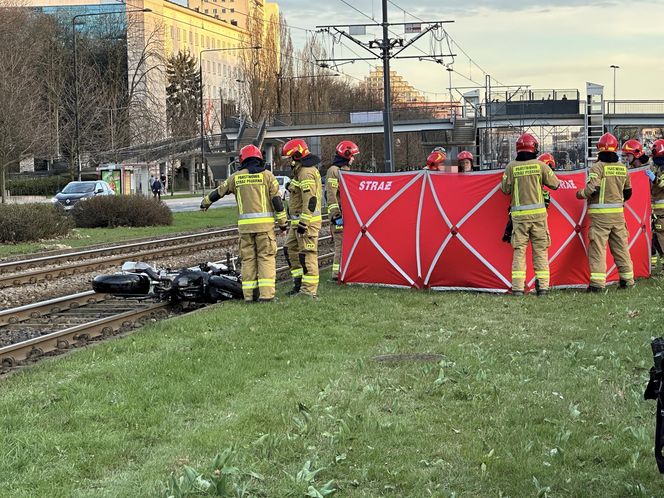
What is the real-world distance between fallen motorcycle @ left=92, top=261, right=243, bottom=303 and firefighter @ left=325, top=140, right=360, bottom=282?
2006 millimetres

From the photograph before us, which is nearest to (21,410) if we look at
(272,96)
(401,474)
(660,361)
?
(401,474)

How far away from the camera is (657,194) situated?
15.2 m

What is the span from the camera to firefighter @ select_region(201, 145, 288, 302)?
12.0 m

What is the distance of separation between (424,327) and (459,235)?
3006 millimetres

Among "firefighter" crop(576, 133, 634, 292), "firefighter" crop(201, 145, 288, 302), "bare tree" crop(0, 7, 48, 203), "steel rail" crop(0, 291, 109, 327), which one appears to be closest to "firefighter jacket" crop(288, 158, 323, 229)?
"firefighter" crop(201, 145, 288, 302)

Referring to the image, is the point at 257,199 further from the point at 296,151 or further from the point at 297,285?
the point at 297,285

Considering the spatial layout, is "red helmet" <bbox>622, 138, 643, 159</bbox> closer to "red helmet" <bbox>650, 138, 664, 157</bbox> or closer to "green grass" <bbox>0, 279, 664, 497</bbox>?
"red helmet" <bbox>650, 138, 664, 157</bbox>

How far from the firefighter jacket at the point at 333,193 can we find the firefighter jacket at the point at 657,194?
502 cm

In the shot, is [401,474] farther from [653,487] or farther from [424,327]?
[424,327]

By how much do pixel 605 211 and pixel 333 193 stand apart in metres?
3.84

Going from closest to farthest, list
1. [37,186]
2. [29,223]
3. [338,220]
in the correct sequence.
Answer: [338,220] < [29,223] < [37,186]

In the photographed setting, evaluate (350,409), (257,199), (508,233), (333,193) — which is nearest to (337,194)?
(333,193)

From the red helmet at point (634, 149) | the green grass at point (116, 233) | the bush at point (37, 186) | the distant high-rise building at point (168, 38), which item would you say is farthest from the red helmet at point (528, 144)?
the distant high-rise building at point (168, 38)

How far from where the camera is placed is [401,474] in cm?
521
